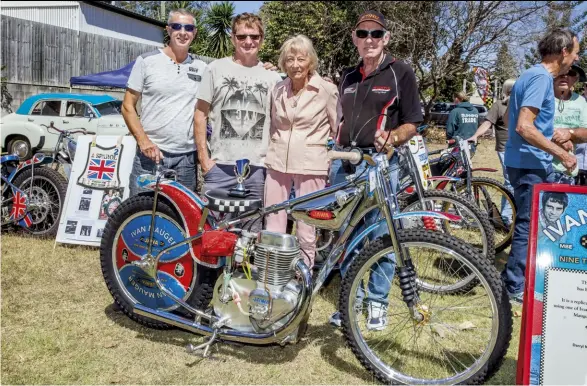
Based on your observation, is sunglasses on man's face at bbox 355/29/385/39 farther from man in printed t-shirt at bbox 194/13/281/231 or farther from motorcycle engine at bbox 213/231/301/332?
motorcycle engine at bbox 213/231/301/332

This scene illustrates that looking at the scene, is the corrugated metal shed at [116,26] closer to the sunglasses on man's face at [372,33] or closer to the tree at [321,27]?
the tree at [321,27]

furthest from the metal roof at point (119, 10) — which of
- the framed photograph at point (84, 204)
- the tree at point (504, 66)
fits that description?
the framed photograph at point (84, 204)

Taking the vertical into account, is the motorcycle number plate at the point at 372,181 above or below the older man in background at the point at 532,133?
below

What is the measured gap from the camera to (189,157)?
396cm

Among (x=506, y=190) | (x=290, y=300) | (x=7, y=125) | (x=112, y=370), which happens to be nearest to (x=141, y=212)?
(x=112, y=370)

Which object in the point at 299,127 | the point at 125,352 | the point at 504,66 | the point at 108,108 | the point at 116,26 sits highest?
the point at 116,26

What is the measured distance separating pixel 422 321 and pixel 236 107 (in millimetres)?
1781

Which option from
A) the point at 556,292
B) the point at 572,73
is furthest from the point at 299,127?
the point at 572,73

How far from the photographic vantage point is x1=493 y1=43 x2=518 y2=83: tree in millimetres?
15498

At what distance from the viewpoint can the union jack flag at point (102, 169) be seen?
17.2 ft

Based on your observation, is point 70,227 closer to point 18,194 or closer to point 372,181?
point 18,194

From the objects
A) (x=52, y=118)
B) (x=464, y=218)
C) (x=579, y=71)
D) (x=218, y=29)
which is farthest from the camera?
(x=218, y=29)

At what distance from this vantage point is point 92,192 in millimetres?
5402

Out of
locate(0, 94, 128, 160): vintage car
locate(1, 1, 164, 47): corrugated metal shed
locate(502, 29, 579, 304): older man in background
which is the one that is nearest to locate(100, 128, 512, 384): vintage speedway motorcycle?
locate(502, 29, 579, 304): older man in background
